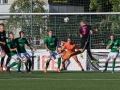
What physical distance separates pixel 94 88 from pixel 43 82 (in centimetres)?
252

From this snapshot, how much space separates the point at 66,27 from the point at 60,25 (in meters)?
0.31

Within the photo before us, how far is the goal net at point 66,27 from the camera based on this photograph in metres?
27.9

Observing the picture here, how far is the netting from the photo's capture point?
28.1 meters

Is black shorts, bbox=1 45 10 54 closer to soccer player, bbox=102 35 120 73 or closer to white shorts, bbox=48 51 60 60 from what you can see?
white shorts, bbox=48 51 60 60

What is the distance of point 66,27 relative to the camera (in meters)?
28.5

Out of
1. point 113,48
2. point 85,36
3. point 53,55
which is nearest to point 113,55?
point 113,48

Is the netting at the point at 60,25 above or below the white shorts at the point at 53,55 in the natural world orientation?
above

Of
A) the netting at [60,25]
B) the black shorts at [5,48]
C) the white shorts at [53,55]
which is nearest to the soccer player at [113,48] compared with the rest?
the white shorts at [53,55]

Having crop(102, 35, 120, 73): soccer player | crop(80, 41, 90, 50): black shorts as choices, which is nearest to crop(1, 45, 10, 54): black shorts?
crop(80, 41, 90, 50): black shorts

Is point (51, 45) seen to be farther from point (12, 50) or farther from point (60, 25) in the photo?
point (60, 25)

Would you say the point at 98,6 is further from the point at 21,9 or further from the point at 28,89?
the point at 28,89

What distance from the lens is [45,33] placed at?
92.7 ft

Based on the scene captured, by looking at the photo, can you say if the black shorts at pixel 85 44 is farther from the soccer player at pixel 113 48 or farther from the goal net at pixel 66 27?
the goal net at pixel 66 27

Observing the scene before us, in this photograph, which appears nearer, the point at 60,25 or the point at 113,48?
→ the point at 113,48
